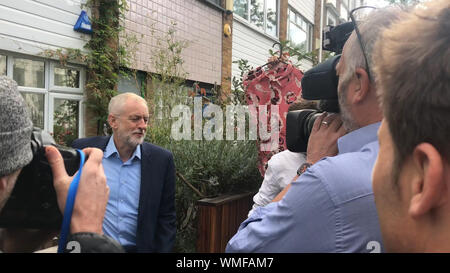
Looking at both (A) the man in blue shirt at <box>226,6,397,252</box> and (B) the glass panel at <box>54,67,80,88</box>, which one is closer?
(A) the man in blue shirt at <box>226,6,397,252</box>

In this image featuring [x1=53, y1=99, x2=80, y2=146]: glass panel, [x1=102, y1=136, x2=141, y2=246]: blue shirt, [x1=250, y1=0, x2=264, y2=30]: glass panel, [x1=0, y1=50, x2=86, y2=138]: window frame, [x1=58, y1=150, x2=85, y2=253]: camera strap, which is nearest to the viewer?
[x1=58, y1=150, x2=85, y2=253]: camera strap

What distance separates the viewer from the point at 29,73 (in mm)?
5191

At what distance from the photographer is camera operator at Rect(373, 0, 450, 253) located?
575 millimetres

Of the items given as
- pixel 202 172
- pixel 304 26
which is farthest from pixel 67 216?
pixel 304 26

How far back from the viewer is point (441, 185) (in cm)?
57

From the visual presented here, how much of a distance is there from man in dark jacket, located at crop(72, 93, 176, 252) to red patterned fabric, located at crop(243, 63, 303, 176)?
109 centimetres

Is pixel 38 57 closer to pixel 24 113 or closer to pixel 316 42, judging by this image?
pixel 24 113

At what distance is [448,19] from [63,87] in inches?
233

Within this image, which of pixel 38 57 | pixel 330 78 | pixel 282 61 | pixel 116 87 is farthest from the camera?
pixel 116 87

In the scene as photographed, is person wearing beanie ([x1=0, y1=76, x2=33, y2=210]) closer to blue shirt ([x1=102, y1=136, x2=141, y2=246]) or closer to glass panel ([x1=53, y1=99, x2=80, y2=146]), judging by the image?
blue shirt ([x1=102, y1=136, x2=141, y2=246])

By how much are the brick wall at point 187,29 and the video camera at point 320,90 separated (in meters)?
4.78

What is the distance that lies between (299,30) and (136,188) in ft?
45.7

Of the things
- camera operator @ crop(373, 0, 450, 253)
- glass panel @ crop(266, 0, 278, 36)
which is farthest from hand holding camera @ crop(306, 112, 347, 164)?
glass panel @ crop(266, 0, 278, 36)
